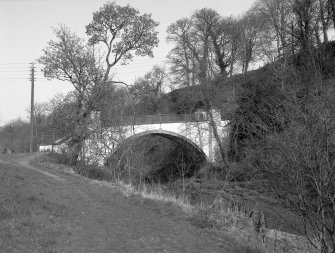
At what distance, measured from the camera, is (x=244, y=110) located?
24.7m

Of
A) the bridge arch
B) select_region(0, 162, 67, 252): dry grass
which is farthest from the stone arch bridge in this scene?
select_region(0, 162, 67, 252): dry grass

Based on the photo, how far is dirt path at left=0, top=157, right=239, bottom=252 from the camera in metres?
5.14

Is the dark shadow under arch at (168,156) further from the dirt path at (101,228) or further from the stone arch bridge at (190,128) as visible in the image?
the dirt path at (101,228)

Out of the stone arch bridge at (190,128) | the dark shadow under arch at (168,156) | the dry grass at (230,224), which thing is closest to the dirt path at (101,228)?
the dry grass at (230,224)

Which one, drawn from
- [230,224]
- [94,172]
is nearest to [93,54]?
[94,172]

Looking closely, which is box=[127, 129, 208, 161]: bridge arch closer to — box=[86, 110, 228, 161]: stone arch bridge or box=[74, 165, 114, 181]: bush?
box=[86, 110, 228, 161]: stone arch bridge

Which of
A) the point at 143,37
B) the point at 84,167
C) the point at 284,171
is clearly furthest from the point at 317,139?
the point at 143,37

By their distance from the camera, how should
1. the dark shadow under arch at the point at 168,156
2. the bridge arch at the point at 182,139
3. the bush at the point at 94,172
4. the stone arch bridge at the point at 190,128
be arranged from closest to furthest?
1. the bush at the point at 94,172
2. the dark shadow under arch at the point at 168,156
3. the stone arch bridge at the point at 190,128
4. the bridge arch at the point at 182,139

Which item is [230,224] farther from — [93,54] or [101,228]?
[93,54]

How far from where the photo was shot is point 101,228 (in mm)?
6484

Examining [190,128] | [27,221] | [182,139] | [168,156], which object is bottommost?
[27,221]

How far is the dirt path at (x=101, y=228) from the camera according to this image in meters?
5.14

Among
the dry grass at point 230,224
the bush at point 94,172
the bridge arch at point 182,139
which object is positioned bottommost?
the dry grass at point 230,224

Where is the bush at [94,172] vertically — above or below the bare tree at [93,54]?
below
